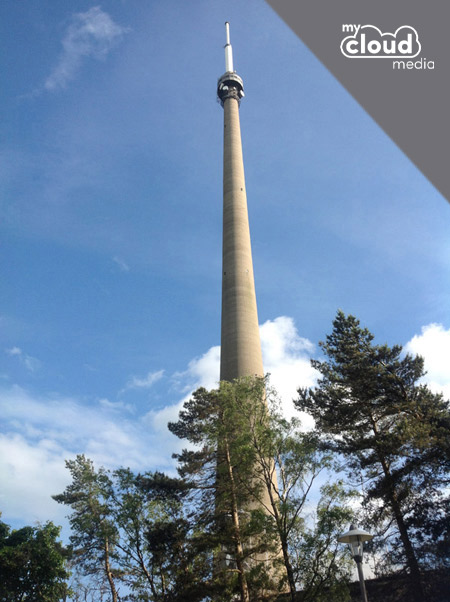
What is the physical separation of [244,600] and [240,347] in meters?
21.3

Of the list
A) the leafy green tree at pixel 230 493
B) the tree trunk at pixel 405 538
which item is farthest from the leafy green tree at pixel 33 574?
the tree trunk at pixel 405 538

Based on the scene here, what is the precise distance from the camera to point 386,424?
26516 mm

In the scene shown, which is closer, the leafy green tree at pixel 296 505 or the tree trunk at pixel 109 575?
the leafy green tree at pixel 296 505

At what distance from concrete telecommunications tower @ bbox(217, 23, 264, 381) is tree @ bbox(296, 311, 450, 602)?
9.98 metres

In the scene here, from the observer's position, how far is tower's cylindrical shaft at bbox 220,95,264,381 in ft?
129

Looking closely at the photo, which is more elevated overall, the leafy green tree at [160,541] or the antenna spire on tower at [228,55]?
the antenna spire on tower at [228,55]

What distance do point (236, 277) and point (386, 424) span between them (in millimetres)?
20731

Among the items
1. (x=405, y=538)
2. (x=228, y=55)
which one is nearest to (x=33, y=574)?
(x=405, y=538)

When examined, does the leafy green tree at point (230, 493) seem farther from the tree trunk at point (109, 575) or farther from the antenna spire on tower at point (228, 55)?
the antenna spire on tower at point (228, 55)

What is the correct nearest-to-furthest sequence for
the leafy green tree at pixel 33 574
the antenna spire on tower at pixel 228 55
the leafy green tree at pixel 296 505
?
the leafy green tree at pixel 296 505
the leafy green tree at pixel 33 574
the antenna spire on tower at pixel 228 55

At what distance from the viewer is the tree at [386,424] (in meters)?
22.6

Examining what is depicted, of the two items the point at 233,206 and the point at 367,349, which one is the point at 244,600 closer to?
the point at 367,349

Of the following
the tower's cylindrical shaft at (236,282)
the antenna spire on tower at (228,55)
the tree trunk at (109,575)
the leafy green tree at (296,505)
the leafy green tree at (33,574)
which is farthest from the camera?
the antenna spire on tower at (228,55)

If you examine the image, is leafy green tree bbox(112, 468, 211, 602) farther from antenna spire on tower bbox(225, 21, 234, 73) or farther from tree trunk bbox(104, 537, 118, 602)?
Result: antenna spire on tower bbox(225, 21, 234, 73)
